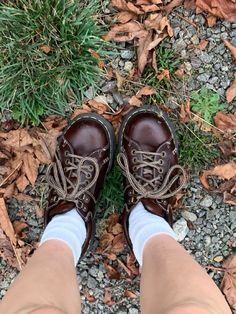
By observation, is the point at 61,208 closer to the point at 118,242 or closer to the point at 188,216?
the point at 118,242

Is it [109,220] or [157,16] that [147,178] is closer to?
[109,220]

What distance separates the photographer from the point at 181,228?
2.64 metres

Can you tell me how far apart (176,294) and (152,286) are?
7.4 inches

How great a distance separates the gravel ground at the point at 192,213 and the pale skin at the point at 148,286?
51cm

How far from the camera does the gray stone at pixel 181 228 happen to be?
2.64 m

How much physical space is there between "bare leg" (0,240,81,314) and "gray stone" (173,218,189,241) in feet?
2.22

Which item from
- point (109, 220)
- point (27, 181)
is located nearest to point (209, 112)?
point (109, 220)

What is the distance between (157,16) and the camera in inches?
99.6

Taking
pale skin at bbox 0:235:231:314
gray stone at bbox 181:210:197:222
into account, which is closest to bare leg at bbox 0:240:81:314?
pale skin at bbox 0:235:231:314

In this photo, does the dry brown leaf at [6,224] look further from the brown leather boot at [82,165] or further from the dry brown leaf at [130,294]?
the dry brown leaf at [130,294]

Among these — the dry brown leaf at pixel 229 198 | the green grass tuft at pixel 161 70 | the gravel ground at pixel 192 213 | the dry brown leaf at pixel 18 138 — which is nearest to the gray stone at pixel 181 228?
the gravel ground at pixel 192 213

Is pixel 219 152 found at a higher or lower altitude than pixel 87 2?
lower

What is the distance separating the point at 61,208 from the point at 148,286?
0.70 meters

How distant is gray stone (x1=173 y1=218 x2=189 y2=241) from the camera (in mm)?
2641
